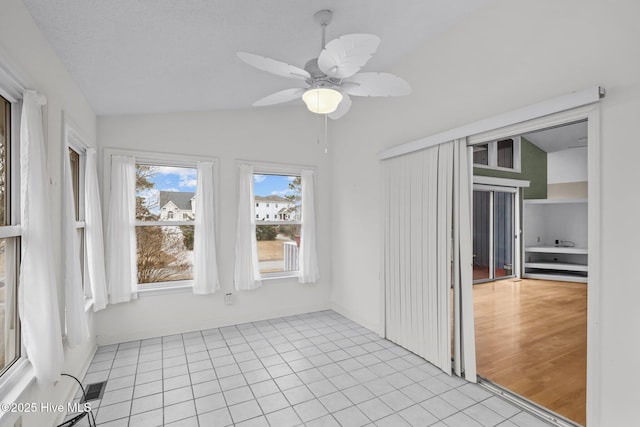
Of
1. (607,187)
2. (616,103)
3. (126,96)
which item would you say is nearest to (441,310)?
(607,187)

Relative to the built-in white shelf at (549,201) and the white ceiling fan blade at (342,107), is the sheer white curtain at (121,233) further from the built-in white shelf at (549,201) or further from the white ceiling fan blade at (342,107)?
the built-in white shelf at (549,201)

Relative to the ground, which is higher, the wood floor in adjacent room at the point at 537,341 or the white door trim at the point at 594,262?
the white door trim at the point at 594,262

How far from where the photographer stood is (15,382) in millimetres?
1566

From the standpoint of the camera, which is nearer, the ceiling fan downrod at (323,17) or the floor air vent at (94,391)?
the ceiling fan downrod at (323,17)

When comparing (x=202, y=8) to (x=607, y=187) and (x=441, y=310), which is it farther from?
(x=441, y=310)

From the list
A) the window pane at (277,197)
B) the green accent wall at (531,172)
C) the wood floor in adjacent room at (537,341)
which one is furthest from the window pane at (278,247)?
the green accent wall at (531,172)

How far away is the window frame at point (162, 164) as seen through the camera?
3406 millimetres

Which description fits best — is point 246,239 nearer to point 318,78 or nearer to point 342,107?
point 342,107

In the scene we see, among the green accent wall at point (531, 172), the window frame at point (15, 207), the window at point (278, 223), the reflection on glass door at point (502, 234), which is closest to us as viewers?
the window frame at point (15, 207)

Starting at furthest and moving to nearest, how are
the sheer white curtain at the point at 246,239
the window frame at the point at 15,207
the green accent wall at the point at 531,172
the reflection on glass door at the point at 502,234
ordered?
the reflection on glass door at the point at 502,234, the green accent wall at the point at 531,172, the sheer white curtain at the point at 246,239, the window frame at the point at 15,207

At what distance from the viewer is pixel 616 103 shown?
1.75 m

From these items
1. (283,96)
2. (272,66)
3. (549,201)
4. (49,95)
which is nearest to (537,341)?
(549,201)

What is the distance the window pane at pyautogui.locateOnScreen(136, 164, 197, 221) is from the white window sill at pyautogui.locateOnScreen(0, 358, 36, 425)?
2.21 m

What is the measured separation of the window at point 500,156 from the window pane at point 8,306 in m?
6.13
